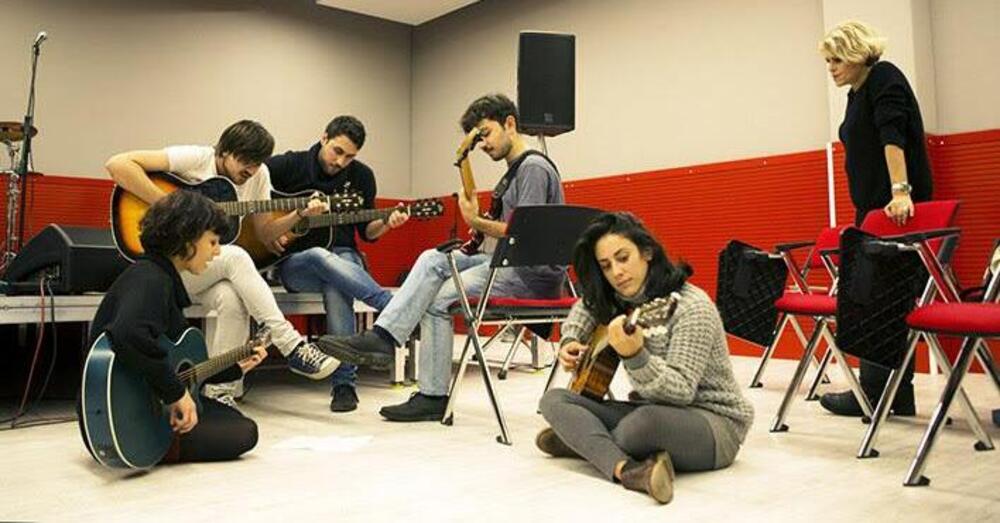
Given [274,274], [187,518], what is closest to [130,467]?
[187,518]

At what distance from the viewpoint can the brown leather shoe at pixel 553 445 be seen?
2496mm

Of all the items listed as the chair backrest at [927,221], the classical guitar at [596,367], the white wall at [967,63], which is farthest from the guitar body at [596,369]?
the white wall at [967,63]

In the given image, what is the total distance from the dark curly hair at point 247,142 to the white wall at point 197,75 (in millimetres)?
3903

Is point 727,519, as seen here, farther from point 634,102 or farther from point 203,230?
point 634,102

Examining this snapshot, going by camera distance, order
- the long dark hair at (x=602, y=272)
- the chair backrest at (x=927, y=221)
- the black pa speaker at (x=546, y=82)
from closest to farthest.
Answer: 1. the long dark hair at (x=602, y=272)
2. the chair backrest at (x=927, y=221)
3. the black pa speaker at (x=546, y=82)

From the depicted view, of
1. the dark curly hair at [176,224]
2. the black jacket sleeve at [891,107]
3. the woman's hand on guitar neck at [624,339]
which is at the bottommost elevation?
the woman's hand on guitar neck at [624,339]

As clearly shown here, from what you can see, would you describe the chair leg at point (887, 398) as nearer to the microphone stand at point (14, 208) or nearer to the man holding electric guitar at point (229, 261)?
the man holding electric guitar at point (229, 261)

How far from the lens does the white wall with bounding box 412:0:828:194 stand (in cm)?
545

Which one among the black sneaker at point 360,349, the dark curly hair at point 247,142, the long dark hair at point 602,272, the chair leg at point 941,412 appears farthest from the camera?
the dark curly hair at point 247,142

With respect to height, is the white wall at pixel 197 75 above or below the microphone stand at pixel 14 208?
above

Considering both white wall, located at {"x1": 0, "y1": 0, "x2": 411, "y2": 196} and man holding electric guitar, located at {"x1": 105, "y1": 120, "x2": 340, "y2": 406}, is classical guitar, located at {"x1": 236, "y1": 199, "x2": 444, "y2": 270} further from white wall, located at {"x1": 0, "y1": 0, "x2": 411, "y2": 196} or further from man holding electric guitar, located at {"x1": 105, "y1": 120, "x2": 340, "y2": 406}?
white wall, located at {"x1": 0, "y1": 0, "x2": 411, "y2": 196}

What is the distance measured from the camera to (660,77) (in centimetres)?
629

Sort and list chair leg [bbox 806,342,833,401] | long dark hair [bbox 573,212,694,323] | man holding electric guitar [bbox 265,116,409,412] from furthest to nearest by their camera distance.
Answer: man holding electric guitar [bbox 265,116,409,412] → chair leg [bbox 806,342,833,401] → long dark hair [bbox 573,212,694,323]

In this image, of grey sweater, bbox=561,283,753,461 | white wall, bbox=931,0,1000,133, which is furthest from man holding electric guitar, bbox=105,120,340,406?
white wall, bbox=931,0,1000,133
